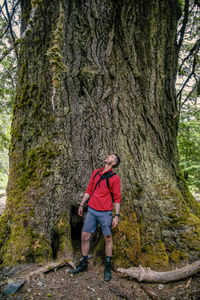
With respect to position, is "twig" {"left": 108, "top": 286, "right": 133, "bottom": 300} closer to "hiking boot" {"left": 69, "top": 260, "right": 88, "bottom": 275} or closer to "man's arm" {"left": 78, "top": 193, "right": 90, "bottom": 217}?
"hiking boot" {"left": 69, "top": 260, "right": 88, "bottom": 275}

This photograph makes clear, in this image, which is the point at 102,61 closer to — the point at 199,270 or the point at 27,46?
the point at 27,46

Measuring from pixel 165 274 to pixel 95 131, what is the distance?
258cm

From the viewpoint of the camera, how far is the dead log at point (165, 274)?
301 cm

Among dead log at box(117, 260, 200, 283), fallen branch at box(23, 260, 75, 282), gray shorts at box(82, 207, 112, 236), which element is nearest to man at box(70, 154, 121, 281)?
gray shorts at box(82, 207, 112, 236)

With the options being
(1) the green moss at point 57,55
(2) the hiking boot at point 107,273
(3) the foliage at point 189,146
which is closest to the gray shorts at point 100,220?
(2) the hiking boot at point 107,273

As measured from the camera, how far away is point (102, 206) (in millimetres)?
3273

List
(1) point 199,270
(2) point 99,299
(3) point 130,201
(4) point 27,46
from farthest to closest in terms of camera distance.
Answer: (4) point 27,46 < (3) point 130,201 < (1) point 199,270 < (2) point 99,299

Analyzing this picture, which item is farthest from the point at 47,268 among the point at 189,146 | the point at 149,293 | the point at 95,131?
the point at 189,146

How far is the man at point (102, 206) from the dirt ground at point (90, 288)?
0.17 m

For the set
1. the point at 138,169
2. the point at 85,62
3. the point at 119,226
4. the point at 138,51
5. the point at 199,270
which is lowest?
the point at 199,270

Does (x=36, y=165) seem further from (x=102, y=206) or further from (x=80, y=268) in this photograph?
(x=80, y=268)

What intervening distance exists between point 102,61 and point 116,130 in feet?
4.77

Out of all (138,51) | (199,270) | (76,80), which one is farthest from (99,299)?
(138,51)

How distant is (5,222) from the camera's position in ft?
11.1
